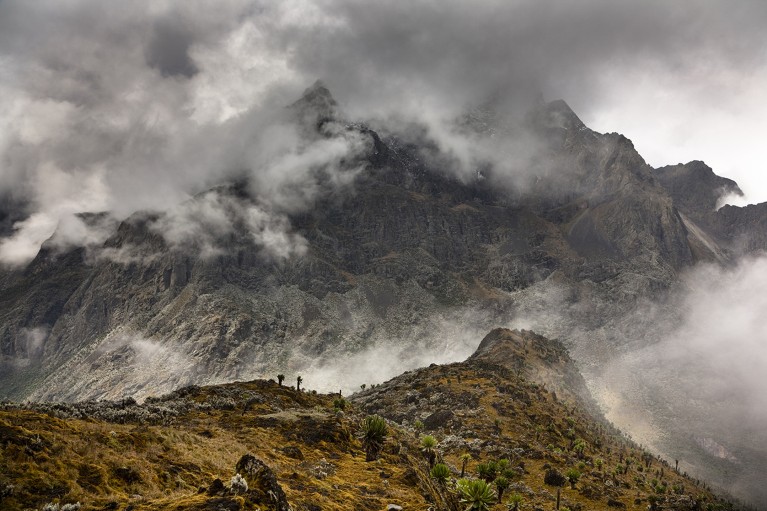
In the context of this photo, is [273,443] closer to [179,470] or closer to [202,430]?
[202,430]

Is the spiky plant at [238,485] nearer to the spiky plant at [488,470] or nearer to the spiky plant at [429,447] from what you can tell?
the spiky plant at [429,447]

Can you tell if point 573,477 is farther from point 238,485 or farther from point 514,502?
point 238,485

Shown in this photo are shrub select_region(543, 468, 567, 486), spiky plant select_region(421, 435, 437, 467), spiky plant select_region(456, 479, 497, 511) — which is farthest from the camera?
shrub select_region(543, 468, 567, 486)

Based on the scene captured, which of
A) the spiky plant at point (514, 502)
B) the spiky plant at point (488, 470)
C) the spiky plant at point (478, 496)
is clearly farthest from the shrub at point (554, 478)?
the spiky plant at point (478, 496)

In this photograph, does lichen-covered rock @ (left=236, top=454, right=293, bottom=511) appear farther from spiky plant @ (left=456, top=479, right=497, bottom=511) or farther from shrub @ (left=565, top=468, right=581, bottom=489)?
shrub @ (left=565, top=468, right=581, bottom=489)

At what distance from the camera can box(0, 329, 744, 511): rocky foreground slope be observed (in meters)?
22.5

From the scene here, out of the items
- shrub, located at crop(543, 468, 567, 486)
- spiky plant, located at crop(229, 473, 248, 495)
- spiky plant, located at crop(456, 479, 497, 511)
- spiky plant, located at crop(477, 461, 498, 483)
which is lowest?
spiky plant, located at crop(229, 473, 248, 495)

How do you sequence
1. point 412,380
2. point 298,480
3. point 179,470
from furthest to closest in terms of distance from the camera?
point 412,380
point 298,480
point 179,470

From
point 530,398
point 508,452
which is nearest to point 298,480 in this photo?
point 508,452

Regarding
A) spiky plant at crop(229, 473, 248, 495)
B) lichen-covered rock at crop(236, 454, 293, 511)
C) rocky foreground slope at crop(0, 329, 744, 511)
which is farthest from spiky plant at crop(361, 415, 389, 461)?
spiky plant at crop(229, 473, 248, 495)

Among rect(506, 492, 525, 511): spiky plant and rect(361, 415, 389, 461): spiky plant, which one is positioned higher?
rect(361, 415, 389, 461): spiky plant

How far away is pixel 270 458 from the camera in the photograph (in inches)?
1631

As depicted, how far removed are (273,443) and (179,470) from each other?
2002 cm

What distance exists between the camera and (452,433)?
121812 millimetres
